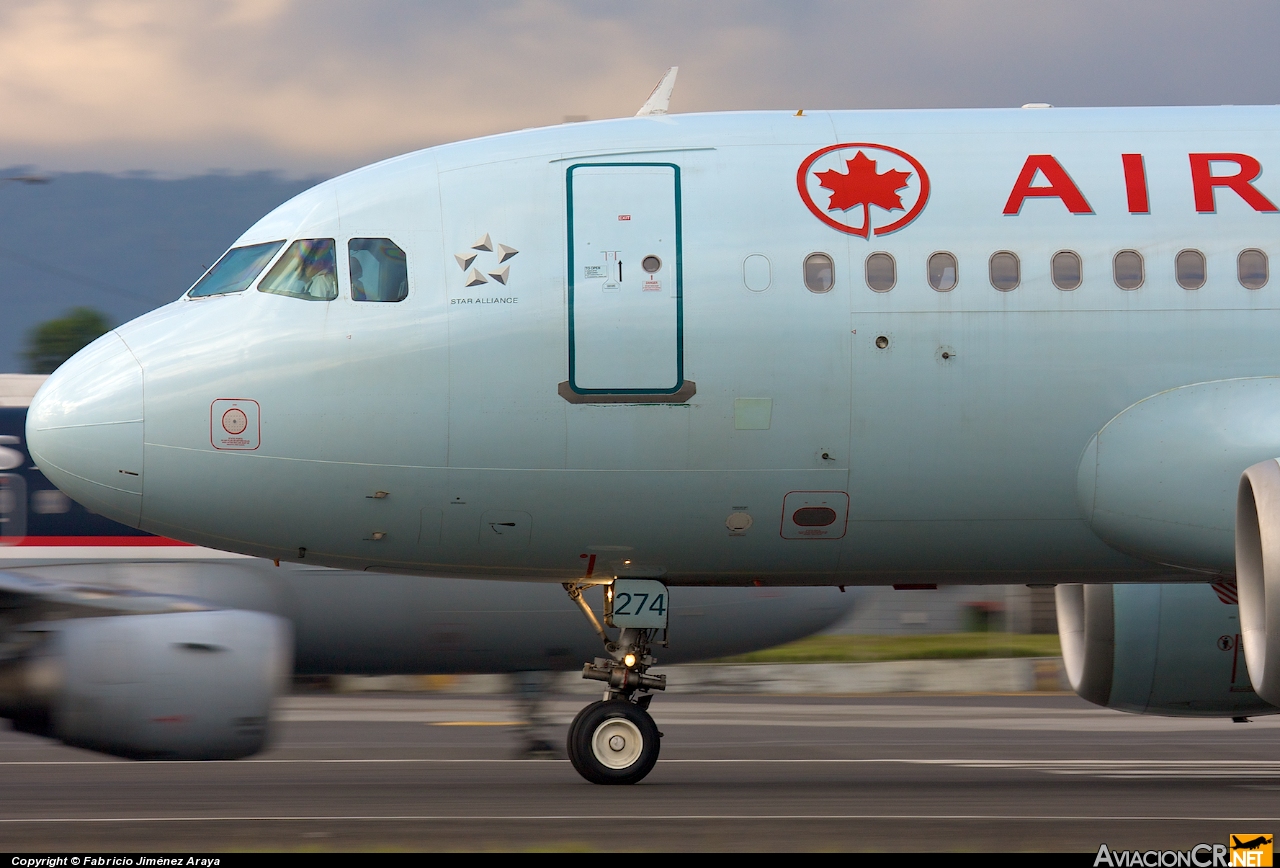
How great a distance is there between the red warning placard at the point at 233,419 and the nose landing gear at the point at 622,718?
277cm

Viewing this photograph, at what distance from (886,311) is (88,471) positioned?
5.46 m

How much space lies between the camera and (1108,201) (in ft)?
35.0

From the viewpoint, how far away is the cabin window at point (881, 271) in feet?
34.5

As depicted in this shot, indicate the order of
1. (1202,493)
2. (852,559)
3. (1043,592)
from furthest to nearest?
1. (1043,592)
2. (852,559)
3. (1202,493)

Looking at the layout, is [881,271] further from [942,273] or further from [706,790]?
[706,790]

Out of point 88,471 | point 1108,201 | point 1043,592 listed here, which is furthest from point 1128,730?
point 1043,592

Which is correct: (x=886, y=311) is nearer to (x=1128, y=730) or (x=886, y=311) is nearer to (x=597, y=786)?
(x=597, y=786)

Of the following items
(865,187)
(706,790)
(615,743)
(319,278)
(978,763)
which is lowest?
(978,763)

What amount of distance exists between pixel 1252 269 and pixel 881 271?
2530 millimetres

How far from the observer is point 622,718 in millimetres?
11211

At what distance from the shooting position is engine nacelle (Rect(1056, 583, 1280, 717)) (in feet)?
41.6

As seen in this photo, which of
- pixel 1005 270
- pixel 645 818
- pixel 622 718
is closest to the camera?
pixel 645 818

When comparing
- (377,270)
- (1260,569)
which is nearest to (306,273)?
(377,270)

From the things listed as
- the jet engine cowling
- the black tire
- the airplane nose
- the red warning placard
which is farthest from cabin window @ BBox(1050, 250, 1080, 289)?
the airplane nose
